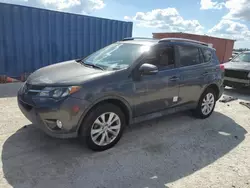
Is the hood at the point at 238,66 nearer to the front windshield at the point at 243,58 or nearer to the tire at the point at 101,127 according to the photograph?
the front windshield at the point at 243,58

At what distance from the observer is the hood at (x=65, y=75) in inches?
115

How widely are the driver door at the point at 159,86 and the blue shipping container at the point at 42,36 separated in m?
5.44

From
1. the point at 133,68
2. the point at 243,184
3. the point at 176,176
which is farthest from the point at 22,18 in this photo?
the point at 243,184

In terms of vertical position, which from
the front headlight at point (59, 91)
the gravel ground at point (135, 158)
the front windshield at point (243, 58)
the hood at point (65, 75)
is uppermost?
the front windshield at point (243, 58)

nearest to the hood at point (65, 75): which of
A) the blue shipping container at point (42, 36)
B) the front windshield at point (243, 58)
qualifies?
the blue shipping container at point (42, 36)

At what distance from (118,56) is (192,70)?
154 centimetres

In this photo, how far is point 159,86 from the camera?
11.9 ft

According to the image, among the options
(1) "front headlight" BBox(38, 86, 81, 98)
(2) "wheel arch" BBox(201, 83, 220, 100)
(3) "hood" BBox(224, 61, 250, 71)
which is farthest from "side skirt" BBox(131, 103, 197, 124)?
(3) "hood" BBox(224, 61, 250, 71)

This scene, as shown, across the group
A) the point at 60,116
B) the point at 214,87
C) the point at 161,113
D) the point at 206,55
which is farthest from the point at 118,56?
the point at 214,87

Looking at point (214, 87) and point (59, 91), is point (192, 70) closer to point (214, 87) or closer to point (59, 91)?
point (214, 87)

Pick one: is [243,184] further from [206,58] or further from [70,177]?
[206,58]

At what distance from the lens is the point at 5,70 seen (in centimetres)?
719

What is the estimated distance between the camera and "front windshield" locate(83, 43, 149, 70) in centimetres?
344

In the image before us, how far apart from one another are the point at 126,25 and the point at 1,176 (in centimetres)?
851
